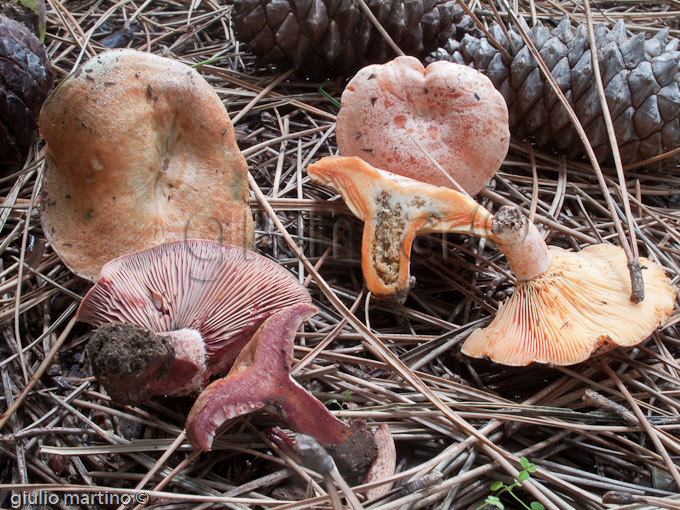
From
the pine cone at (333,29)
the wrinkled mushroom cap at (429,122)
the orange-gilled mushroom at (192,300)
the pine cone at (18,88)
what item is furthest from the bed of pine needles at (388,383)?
the pine cone at (333,29)

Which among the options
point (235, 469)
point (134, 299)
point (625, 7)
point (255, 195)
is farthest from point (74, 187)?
point (625, 7)

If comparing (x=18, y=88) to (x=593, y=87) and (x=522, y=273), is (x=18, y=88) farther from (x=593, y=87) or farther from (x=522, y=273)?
(x=593, y=87)

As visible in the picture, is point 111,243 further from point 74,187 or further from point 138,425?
point 138,425

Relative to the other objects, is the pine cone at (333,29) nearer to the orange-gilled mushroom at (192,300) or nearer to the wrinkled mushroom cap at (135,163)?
the wrinkled mushroom cap at (135,163)

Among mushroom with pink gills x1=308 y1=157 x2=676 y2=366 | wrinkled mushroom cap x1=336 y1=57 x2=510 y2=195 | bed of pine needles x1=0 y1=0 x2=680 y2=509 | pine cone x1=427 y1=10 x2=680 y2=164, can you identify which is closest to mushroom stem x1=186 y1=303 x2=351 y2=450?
bed of pine needles x1=0 y1=0 x2=680 y2=509

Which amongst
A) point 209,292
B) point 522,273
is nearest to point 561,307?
point 522,273
